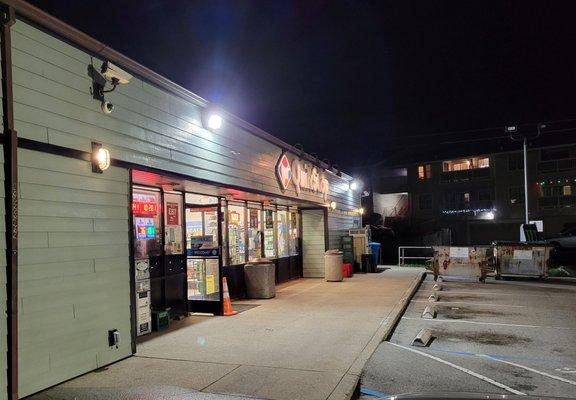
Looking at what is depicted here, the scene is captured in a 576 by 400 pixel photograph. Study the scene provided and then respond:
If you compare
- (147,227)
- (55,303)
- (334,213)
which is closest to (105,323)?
(55,303)

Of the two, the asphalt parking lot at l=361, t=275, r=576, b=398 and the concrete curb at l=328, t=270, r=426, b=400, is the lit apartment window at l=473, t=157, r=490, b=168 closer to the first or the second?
the asphalt parking lot at l=361, t=275, r=576, b=398

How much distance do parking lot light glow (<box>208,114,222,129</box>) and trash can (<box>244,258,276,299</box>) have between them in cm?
401

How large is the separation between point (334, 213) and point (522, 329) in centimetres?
1082

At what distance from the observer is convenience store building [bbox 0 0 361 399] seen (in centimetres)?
512

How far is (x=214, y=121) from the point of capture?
375 inches

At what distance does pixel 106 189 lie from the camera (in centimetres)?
655

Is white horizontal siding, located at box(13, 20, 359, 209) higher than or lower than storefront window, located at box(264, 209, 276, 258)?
higher

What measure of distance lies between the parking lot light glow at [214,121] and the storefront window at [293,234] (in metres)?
7.72

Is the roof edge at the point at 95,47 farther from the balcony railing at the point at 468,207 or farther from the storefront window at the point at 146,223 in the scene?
the balcony railing at the point at 468,207

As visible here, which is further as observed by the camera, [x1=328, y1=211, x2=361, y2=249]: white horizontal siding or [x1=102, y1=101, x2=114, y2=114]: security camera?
[x1=328, y1=211, x2=361, y2=249]: white horizontal siding

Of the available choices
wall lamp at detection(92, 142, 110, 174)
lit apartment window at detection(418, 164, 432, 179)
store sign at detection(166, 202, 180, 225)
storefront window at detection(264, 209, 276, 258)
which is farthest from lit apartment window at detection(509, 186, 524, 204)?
wall lamp at detection(92, 142, 110, 174)

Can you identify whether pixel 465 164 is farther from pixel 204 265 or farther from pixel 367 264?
pixel 204 265

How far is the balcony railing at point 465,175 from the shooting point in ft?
142

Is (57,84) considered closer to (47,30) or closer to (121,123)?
(47,30)
